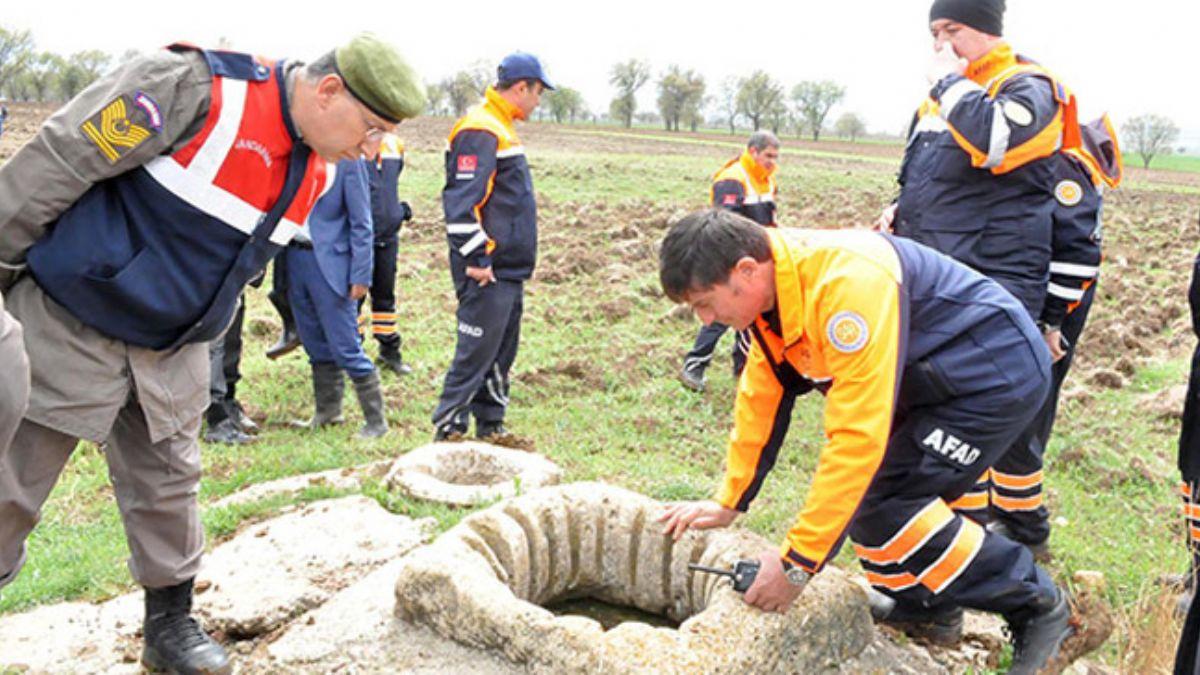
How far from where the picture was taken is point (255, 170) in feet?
9.27

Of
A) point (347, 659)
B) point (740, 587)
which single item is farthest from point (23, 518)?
point (740, 587)

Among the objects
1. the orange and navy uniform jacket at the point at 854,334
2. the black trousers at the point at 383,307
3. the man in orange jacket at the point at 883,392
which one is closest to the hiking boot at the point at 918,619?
the man in orange jacket at the point at 883,392

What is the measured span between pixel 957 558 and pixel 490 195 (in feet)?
11.0

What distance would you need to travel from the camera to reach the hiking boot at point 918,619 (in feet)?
11.1

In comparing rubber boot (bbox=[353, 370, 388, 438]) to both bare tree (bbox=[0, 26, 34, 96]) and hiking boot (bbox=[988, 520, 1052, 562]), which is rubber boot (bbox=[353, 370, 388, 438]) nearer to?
hiking boot (bbox=[988, 520, 1052, 562])

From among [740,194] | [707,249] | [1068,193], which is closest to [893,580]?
[707,249]

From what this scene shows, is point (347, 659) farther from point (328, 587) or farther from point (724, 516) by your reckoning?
point (724, 516)

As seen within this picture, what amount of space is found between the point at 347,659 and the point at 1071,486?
175 inches

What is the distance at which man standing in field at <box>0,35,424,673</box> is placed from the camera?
265 cm

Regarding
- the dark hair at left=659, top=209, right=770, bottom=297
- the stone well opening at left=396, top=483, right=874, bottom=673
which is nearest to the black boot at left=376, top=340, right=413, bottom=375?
the stone well opening at left=396, top=483, right=874, bottom=673

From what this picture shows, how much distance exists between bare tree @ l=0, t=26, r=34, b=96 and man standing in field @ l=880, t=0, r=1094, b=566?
64865mm

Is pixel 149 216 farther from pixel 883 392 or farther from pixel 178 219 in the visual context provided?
pixel 883 392

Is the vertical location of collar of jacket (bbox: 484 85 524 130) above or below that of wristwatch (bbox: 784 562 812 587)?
above

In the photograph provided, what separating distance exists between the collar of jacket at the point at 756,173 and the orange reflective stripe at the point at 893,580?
484 cm
